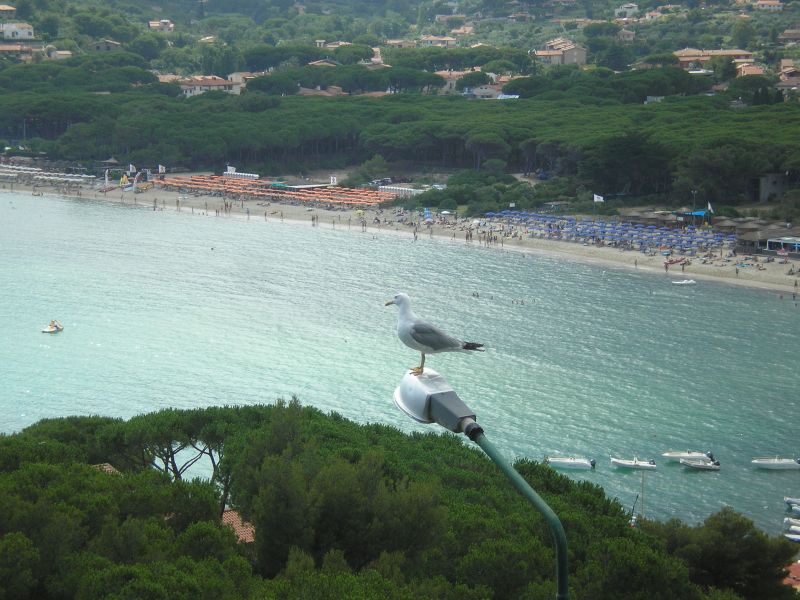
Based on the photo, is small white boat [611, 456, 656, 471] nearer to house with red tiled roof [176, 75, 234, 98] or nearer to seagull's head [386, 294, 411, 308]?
seagull's head [386, 294, 411, 308]

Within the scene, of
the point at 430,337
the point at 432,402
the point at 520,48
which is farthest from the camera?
the point at 520,48

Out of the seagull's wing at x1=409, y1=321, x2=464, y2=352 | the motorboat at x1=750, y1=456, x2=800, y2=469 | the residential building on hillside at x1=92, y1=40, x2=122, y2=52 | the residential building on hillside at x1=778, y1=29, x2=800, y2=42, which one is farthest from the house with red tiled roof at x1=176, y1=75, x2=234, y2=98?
the seagull's wing at x1=409, y1=321, x2=464, y2=352

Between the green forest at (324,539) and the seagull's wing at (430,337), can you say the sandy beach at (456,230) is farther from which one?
the seagull's wing at (430,337)

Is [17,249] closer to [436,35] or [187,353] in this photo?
[187,353]

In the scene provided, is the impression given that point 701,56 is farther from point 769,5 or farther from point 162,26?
point 162,26

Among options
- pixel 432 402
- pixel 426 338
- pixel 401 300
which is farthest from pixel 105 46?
pixel 432 402

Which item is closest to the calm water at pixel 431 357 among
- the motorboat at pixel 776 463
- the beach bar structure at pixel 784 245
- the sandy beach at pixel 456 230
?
the motorboat at pixel 776 463
